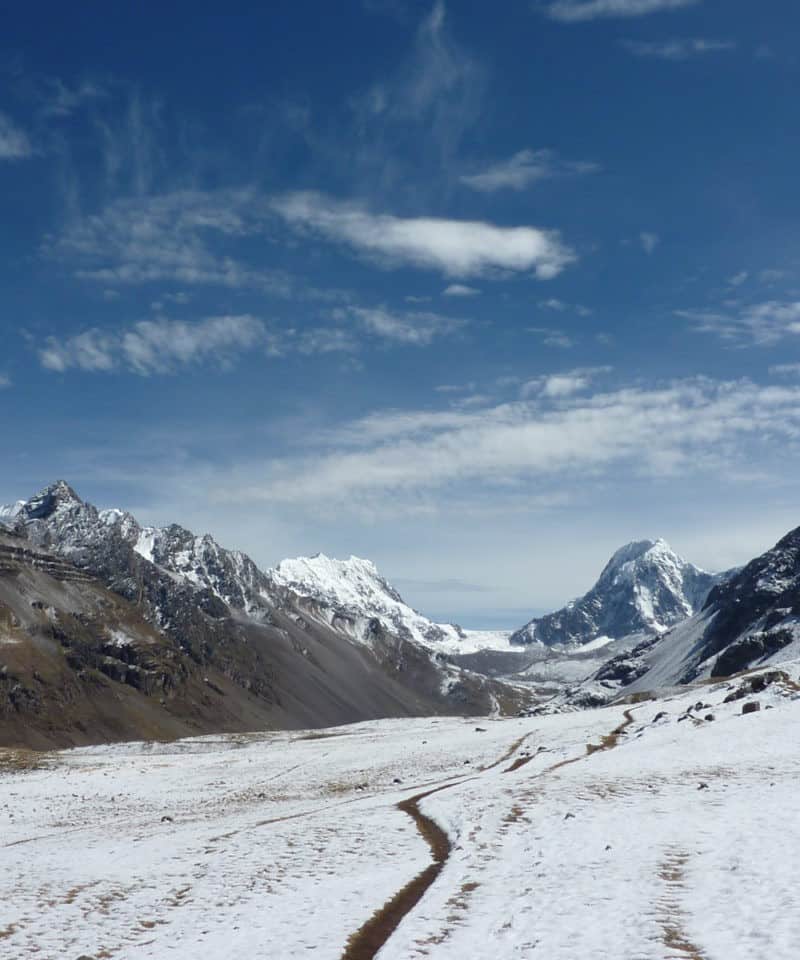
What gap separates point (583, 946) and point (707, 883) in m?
5.49

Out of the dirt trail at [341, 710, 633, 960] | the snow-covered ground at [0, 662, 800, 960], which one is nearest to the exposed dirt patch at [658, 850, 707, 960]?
the snow-covered ground at [0, 662, 800, 960]

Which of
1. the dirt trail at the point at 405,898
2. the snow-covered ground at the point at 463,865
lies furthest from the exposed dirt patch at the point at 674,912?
the dirt trail at the point at 405,898

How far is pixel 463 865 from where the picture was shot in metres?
23.1


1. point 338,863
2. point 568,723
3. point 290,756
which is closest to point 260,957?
point 338,863

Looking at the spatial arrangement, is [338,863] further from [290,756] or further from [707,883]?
[290,756]

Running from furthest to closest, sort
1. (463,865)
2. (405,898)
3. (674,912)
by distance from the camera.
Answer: (463,865)
(405,898)
(674,912)

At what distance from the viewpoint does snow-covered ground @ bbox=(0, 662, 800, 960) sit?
1694 centimetres

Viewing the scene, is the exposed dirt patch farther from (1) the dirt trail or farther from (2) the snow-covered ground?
(1) the dirt trail

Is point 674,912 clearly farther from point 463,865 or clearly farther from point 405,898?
point 463,865

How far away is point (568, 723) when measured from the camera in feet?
287

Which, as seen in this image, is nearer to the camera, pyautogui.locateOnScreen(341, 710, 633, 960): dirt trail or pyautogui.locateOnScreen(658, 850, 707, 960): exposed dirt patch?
pyautogui.locateOnScreen(658, 850, 707, 960): exposed dirt patch

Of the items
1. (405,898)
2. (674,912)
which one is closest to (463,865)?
(405,898)

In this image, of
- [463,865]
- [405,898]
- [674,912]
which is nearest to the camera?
[674,912]

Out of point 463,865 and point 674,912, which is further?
point 463,865
